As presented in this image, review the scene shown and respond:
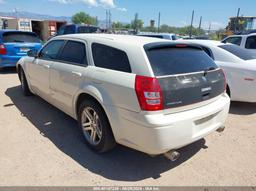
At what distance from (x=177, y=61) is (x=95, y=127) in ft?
4.85

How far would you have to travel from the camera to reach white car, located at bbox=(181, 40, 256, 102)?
464 cm

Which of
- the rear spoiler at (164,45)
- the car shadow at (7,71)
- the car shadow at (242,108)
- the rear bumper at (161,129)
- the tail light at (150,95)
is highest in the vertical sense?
the rear spoiler at (164,45)

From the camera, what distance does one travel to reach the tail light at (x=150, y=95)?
94.8 inches

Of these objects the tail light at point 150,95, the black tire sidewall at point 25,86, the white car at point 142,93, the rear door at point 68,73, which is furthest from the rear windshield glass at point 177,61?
the black tire sidewall at point 25,86

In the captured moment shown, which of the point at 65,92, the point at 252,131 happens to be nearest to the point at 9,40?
the point at 65,92

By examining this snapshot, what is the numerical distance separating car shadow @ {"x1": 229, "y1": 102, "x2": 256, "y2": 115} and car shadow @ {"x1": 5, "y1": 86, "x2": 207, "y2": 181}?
1.86 m

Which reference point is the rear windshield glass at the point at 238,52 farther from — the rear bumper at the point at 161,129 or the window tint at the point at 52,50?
the window tint at the point at 52,50

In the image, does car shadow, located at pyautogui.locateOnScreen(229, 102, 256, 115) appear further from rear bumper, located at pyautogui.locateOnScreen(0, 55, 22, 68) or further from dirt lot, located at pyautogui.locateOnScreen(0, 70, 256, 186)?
rear bumper, located at pyautogui.locateOnScreen(0, 55, 22, 68)

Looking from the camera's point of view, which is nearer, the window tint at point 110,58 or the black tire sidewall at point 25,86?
the window tint at point 110,58

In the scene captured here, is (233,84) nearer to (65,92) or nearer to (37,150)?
(65,92)

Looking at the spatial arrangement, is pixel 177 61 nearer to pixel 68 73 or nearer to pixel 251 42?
pixel 68 73

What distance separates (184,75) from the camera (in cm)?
265

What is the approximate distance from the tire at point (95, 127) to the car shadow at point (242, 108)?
10.7 ft

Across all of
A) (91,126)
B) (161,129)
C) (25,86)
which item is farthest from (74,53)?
(25,86)
